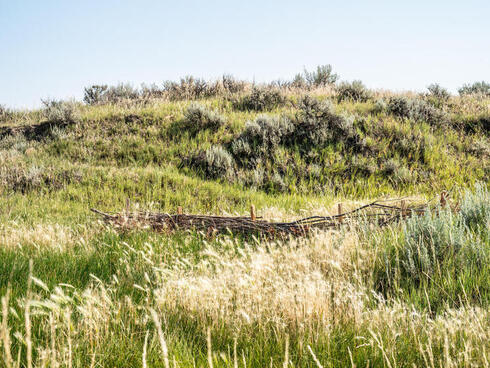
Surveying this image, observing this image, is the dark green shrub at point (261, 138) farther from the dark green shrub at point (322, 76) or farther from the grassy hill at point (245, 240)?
the dark green shrub at point (322, 76)

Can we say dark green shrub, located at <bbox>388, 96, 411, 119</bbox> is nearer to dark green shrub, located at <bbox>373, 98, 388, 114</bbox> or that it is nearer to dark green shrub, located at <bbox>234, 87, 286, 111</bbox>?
dark green shrub, located at <bbox>373, 98, 388, 114</bbox>

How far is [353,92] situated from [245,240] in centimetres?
1155

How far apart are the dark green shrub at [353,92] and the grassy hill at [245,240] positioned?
90 millimetres

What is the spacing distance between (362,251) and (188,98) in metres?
→ 13.6

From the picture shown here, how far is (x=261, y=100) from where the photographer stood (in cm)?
1375

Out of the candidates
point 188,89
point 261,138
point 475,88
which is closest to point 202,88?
point 188,89

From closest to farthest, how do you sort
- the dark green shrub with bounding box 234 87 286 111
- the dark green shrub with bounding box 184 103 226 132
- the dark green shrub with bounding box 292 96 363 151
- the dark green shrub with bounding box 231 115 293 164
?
1. the dark green shrub with bounding box 231 115 293 164
2. the dark green shrub with bounding box 292 96 363 151
3. the dark green shrub with bounding box 184 103 226 132
4. the dark green shrub with bounding box 234 87 286 111

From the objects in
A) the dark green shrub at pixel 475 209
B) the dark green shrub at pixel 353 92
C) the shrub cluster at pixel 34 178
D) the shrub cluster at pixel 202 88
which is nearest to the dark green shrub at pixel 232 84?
the shrub cluster at pixel 202 88

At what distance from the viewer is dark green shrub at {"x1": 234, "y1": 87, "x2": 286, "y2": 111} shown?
44.7ft

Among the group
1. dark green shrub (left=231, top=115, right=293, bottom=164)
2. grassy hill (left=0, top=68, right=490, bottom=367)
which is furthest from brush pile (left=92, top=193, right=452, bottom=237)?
dark green shrub (left=231, top=115, right=293, bottom=164)

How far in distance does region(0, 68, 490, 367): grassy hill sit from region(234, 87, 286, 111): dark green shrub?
0.24 ft

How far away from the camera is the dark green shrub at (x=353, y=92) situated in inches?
568

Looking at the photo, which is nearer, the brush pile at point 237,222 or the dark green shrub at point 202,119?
the brush pile at point 237,222

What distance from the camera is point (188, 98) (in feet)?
52.8
